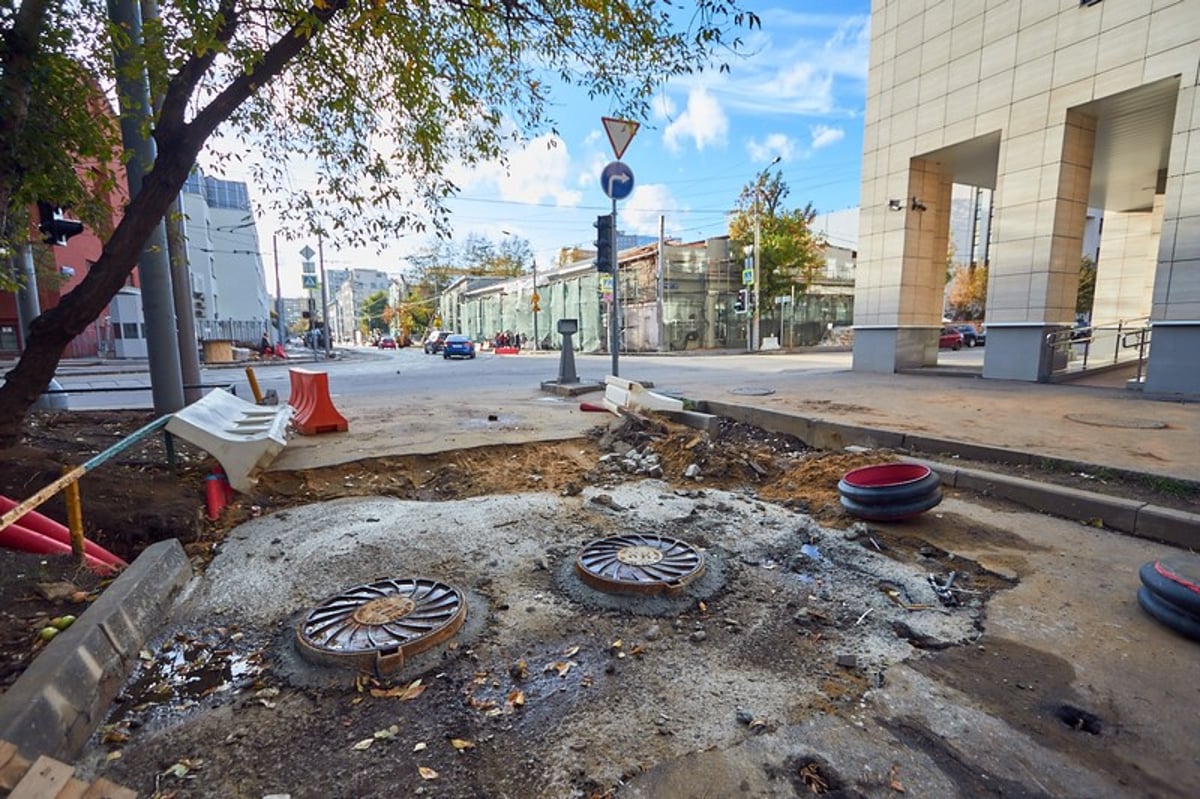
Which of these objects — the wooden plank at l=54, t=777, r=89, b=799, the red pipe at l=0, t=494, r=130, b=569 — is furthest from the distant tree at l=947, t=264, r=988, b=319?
the wooden plank at l=54, t=777, r=89, b=799

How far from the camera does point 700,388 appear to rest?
462 inches

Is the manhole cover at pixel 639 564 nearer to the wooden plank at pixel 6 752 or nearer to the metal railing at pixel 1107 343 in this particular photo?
the wooden plank at pixel 6 752

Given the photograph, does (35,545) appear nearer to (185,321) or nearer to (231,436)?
(231,436)

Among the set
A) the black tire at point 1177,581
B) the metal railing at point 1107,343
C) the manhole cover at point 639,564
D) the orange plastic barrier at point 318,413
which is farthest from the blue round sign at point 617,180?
the metal railing at point 1107,343

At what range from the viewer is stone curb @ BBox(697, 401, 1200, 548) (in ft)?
12.9

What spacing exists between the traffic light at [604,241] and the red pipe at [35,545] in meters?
7.79

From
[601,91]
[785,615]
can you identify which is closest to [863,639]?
[785,615]

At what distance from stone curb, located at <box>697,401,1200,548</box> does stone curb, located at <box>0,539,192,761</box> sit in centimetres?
593

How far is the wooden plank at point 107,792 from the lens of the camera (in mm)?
1677

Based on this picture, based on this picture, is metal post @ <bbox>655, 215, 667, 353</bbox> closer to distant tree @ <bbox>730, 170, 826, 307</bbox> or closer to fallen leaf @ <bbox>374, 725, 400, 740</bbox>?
distant tree @ <bbox>730, 170, 826, 307</bbox>

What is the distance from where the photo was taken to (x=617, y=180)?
30.3 feet

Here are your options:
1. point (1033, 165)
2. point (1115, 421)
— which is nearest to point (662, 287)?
point (1033, 165)

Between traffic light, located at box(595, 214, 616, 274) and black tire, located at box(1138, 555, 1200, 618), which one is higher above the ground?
traffic light, located at box(595, 214, 616, 274)

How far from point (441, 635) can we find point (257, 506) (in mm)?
2923
